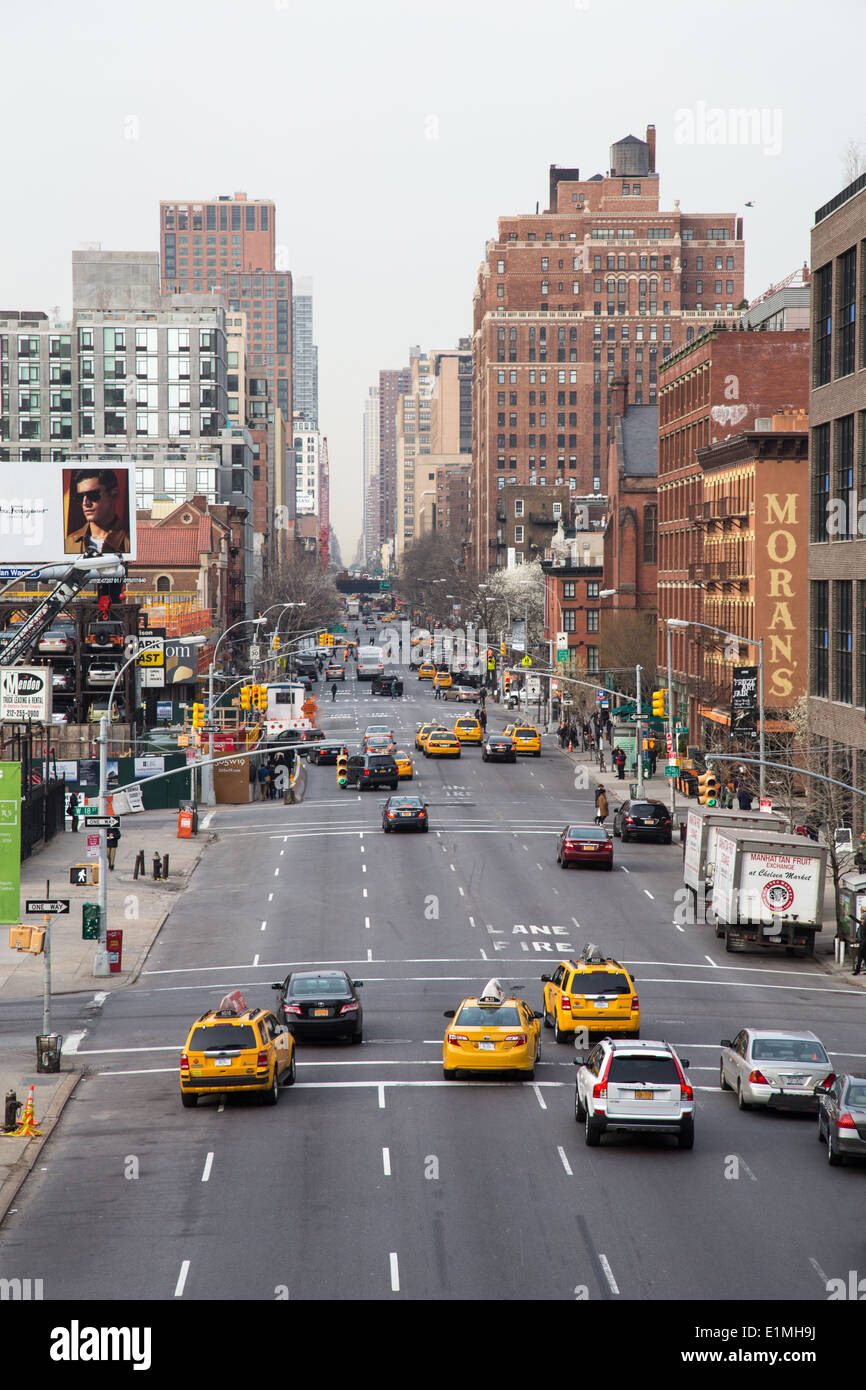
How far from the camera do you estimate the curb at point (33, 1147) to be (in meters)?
22.2

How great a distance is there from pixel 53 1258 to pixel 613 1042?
346 inches

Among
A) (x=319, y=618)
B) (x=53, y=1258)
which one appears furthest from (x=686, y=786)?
(x=319, y=618)

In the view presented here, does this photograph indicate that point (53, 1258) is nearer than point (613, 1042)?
Yes

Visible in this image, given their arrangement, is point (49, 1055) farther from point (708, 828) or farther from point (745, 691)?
point (745, 691)

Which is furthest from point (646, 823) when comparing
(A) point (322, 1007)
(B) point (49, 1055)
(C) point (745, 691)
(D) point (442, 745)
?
(B) point (49, 1055)

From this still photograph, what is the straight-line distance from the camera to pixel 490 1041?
28203 mm

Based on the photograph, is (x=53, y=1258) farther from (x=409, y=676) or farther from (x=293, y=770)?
(x=409, y=676)

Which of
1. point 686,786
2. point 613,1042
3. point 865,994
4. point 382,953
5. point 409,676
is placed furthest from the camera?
point 409,676

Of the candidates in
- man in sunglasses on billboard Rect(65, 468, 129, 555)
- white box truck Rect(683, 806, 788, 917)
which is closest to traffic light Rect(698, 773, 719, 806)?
white box truck Rect(683, 806, 788, 917)

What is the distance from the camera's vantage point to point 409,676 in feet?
534

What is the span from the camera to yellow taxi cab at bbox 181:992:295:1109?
26766 millimetres

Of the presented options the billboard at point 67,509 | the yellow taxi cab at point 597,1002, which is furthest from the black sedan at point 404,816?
the billboard at point 67,509
